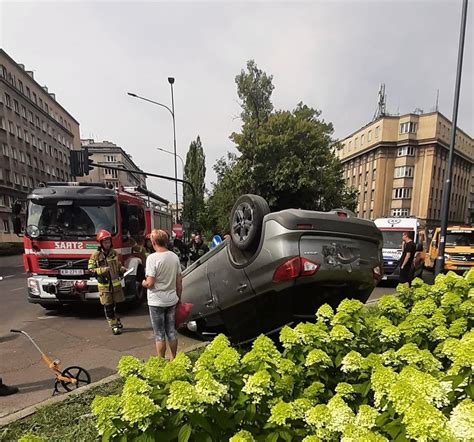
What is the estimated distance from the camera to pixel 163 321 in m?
4.07

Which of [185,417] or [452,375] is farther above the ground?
[452,375]

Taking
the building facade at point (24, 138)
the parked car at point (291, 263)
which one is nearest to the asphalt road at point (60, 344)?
the parked car at point (291, 263)

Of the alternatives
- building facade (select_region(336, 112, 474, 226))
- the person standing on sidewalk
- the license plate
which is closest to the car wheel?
the license plate

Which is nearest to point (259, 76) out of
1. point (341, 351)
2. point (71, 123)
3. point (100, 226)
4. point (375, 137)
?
point (100, 226)

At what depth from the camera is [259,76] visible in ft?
81.8

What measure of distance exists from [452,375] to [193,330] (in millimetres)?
4228

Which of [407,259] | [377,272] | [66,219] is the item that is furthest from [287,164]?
[377,272]

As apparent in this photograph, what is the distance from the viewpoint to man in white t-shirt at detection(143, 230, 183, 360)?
3949 mm

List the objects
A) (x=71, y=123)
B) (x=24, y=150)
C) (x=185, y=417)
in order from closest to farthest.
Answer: (x=185, y=417), (x=24, y=150), (x=71, y=123)

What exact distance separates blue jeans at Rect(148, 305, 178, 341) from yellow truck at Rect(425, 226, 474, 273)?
11884 mm

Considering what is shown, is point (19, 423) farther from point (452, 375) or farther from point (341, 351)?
point (452, 375)

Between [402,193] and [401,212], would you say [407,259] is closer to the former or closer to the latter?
[401,212]

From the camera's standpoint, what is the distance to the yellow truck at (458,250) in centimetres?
1181

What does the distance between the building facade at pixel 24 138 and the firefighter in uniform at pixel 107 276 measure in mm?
33632
